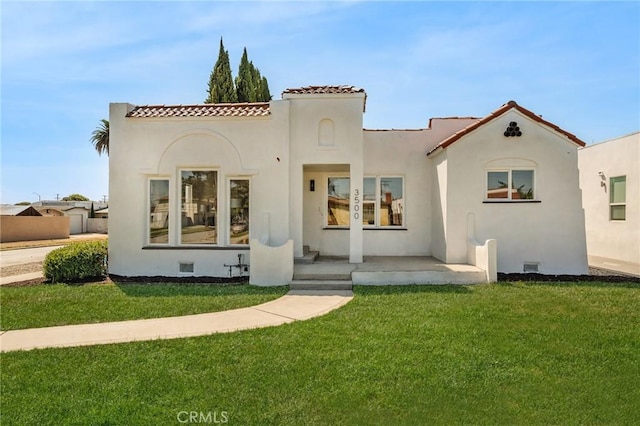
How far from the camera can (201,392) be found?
4473 millimetres

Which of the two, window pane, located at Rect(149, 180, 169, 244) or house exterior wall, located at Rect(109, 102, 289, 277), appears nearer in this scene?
house exterior wall, located at Rect(109, 102, 289, 277)

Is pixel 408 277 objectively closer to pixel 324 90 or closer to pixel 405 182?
pixel 405 182

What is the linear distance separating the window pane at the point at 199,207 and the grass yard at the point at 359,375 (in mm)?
6178

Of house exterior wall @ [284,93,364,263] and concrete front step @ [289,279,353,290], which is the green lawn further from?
house exterior wall @ [284,93,364,263]

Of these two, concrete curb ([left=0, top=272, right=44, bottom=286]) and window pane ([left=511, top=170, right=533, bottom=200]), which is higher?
window pane ([left=511, top=170, right=533, bottom=200])

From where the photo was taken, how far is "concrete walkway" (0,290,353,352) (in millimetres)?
6312

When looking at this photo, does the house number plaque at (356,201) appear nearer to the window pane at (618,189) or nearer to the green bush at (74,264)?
the green bush at (74,264)

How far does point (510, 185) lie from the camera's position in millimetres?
12445

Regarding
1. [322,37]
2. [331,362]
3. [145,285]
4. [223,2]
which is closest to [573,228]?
[322,37]

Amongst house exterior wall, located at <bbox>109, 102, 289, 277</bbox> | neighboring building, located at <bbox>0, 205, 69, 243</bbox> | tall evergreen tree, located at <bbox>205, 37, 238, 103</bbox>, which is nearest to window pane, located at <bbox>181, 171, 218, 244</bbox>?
house exterior wall, located at <bbox>109, 102, 289, 277</bbox>

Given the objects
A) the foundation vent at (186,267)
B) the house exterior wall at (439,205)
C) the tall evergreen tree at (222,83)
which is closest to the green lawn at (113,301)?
the foundation vent at (186,267)

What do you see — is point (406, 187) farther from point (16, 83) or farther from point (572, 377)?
point (16, 83)

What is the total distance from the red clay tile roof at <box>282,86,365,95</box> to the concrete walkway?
7.09m

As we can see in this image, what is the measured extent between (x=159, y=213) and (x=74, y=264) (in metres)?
2.81
